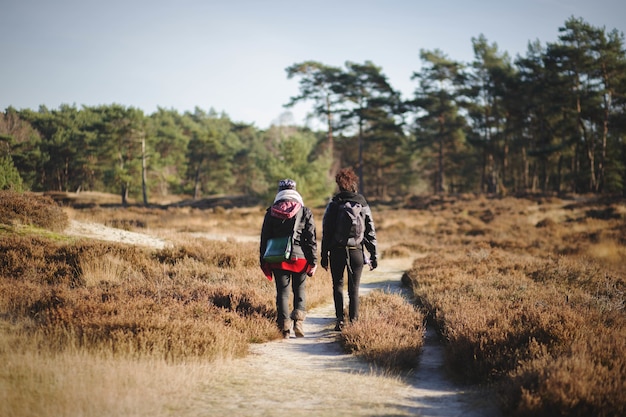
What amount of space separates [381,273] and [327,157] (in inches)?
966

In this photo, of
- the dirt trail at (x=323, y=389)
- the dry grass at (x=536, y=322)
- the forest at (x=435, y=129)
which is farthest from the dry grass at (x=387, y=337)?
the forest at (x=435, y=129)

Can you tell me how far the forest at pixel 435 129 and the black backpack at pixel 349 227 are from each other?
13.9 metres

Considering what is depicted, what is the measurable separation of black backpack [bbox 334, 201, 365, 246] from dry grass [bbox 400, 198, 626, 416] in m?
1.70

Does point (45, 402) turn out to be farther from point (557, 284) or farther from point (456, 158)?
point (456, 158)

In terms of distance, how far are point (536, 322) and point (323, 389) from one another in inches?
106

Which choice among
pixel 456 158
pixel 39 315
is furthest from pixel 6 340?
pixel 456 158

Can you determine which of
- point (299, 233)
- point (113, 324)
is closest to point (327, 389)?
point (299, 233)

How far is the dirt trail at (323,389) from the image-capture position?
3529 mm

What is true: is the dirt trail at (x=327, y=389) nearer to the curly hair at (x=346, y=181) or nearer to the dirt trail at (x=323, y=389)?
the dirt trail at (x=323, y=389)

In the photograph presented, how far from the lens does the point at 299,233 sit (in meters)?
5.91

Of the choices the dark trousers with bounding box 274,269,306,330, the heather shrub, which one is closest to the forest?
the heather shrub

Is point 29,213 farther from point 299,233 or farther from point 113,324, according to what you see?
point 299,233

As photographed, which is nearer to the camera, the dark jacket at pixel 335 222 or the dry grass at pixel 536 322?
the dry grass at pixel 536 322

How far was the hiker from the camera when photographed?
5848mm
